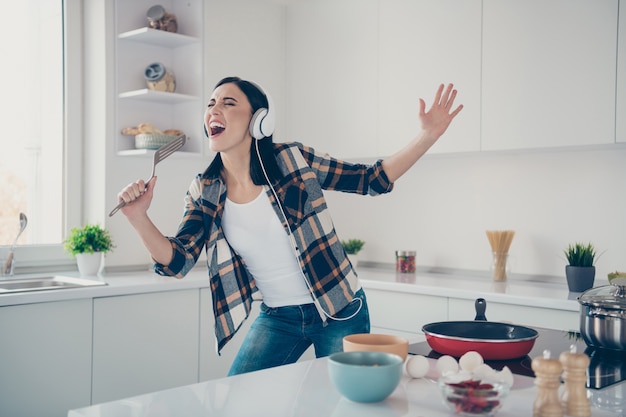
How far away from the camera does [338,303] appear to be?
6.60 ft

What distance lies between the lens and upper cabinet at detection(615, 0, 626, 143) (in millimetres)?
2666

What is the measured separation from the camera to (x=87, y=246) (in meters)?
3.24

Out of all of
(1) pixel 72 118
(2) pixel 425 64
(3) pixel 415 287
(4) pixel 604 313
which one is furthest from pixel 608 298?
(1) pixel 72 118

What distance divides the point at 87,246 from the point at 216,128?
148 cm

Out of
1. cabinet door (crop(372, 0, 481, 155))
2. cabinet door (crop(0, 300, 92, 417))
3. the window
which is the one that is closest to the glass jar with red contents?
cabinet door (crop(372, 0, 481, 155))

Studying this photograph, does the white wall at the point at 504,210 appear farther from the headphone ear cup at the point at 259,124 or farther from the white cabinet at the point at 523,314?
the headphone ear cup at the point at 259,124

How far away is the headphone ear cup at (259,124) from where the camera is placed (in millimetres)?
2086

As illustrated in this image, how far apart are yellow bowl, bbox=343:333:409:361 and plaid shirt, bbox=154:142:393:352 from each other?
0.66 metres

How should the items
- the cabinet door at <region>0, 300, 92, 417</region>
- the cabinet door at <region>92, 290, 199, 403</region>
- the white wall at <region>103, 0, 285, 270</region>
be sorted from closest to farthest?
the cabinet door at <region>0, 300, 92, 417</region> < the cabinet door at <region>92, 290, 199, 403</region> < the white wall at <region>103, 0, 285, 270</region>

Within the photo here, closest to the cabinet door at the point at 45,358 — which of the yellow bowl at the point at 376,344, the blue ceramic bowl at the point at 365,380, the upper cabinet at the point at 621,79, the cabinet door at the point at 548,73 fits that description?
the yellow bowl at the point at 376,344

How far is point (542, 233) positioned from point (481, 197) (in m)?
0.38

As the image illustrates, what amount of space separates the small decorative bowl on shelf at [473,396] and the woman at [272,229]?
0.95 meters

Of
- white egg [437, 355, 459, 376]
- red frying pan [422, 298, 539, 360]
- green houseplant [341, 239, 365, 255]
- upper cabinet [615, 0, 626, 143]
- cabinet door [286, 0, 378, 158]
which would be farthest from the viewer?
green houseplant [341, 239, 365, 255]

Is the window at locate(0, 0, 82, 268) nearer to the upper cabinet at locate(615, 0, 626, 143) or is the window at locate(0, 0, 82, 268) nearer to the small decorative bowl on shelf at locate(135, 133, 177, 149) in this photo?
the small decorative bowl on shelf at locate(135, 133, 177, 149)
